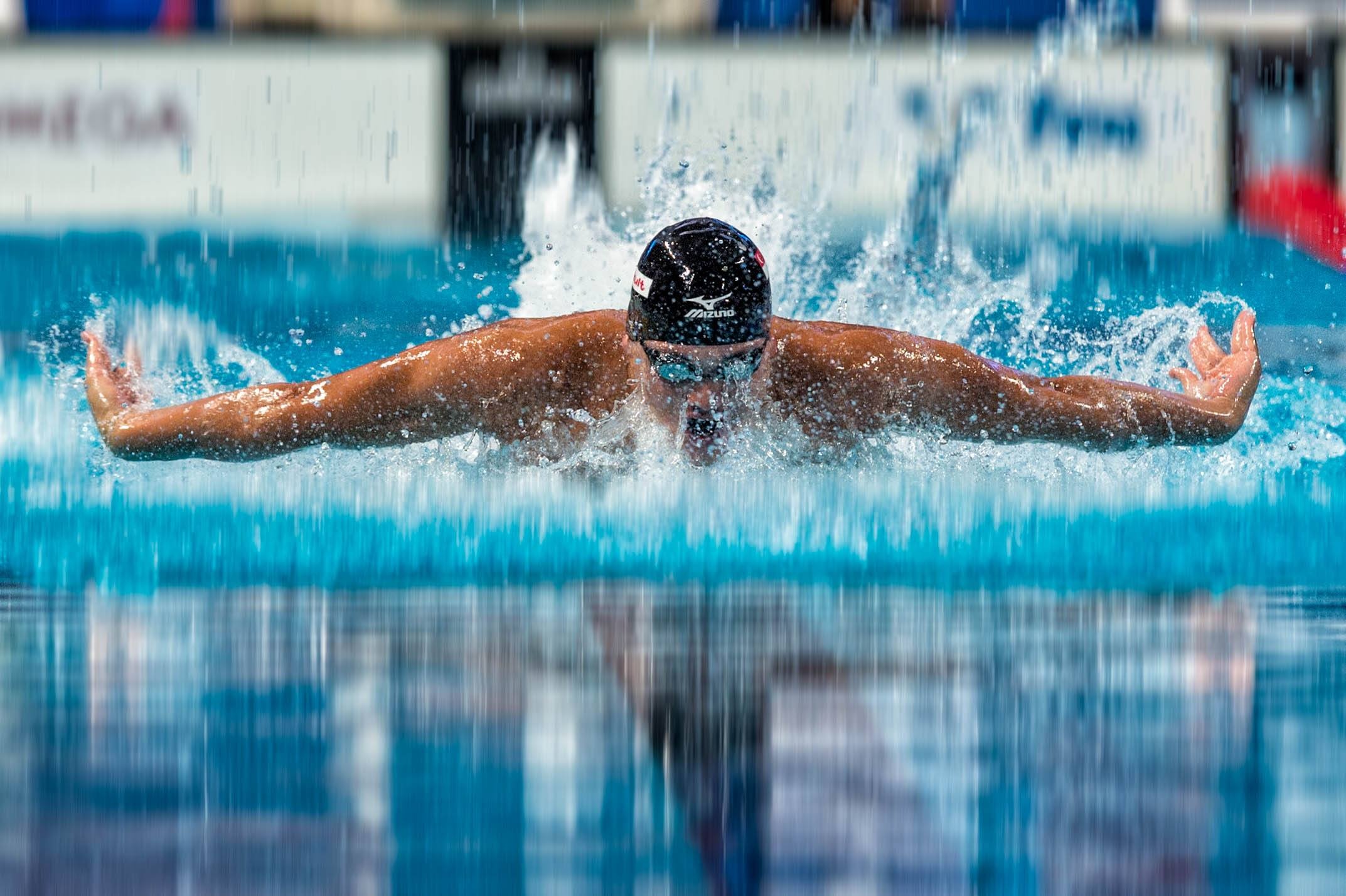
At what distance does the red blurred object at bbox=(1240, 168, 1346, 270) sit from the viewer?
6.79m

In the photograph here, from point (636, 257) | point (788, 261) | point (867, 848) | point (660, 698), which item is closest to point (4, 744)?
point (660, 698)

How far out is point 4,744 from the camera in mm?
1655

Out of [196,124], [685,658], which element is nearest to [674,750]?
[685,658]

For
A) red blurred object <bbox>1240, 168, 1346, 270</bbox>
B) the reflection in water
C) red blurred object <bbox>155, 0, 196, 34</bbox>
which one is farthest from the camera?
red blurred object <bbox>155, 0, 196, 34</bbox>

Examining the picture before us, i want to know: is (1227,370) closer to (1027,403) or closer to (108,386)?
(1027,403)

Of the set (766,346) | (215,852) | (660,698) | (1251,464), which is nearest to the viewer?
(215,852)

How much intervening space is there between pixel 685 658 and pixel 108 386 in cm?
196

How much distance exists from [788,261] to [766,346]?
7.94 feet

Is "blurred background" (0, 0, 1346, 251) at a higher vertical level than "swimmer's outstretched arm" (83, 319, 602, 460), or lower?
higher

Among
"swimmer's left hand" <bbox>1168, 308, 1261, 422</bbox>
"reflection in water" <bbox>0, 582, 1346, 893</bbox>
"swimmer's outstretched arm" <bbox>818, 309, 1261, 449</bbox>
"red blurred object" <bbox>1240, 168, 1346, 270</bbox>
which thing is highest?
"red blurred object" <bbox>1240, 168, 1346, 270</bbox>

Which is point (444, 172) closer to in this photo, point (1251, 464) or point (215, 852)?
point (1251, 464)

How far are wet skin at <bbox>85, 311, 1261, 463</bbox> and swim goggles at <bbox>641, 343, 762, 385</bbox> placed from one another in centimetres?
4

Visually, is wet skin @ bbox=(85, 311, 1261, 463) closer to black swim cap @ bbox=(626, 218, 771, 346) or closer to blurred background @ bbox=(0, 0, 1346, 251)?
black swim cap @ bbox=(626, 218, 771, 346)

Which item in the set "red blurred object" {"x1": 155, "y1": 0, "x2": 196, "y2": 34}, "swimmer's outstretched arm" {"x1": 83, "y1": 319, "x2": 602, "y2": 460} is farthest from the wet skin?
"red blurred object" {"x1": 155, "y1": 0, "x2": 196, "y2": 34}
